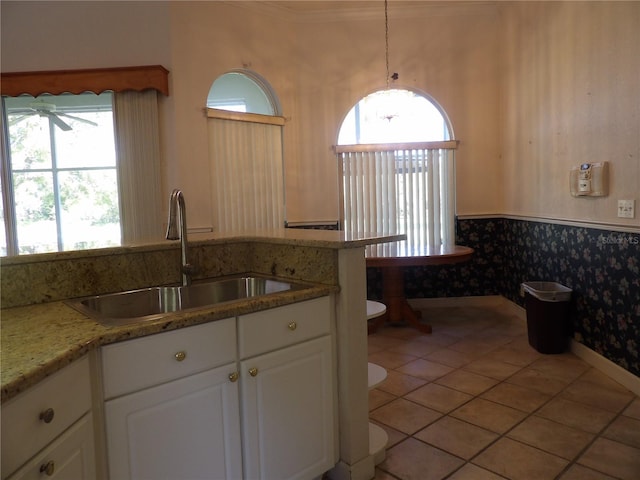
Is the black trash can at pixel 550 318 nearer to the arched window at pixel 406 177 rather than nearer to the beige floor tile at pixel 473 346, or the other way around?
the beige floor tile at pixel 473 346

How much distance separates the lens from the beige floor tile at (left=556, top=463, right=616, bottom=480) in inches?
78.6

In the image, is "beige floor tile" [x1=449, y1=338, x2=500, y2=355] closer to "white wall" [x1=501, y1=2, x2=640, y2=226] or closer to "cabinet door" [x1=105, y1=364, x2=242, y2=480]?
"white wall" [x1=501, y1=2, x2=640, y2=226]

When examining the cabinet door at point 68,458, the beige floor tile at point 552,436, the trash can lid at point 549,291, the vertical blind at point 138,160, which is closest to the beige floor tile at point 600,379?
the trash can lid at point 549,291

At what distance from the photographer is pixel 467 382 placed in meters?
3.07

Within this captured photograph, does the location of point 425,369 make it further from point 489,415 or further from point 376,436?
point 376,436

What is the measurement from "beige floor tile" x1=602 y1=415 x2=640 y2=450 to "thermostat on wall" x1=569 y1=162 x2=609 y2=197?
1421 millimetres

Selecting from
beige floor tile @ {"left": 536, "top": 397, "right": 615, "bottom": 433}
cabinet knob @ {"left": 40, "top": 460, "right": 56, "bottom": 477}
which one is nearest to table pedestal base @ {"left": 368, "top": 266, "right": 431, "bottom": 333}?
beige floor tile @ {"left": 536, "top": 397, "right": 615, "bottom": 433}

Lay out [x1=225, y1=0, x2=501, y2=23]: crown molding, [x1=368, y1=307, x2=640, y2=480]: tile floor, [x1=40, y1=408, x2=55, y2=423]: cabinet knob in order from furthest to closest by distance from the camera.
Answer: [x1=225, y1=0, x2=501, y2=23]: crown molding → [x1=368, y1=307, x2=640, y2=480]: tile floor → [x1=40, y1=408, x2=55, y2=423]: cabinet knob

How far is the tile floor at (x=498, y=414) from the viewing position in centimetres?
211

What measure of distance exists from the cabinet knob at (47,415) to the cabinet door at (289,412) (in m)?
0.65

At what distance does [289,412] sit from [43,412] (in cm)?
92

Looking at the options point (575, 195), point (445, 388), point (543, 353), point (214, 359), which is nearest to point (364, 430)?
point (214, 359)

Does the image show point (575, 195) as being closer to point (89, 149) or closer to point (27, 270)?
point (27, 270)

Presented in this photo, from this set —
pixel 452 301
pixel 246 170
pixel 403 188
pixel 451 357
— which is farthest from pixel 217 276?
pixel 452 301
